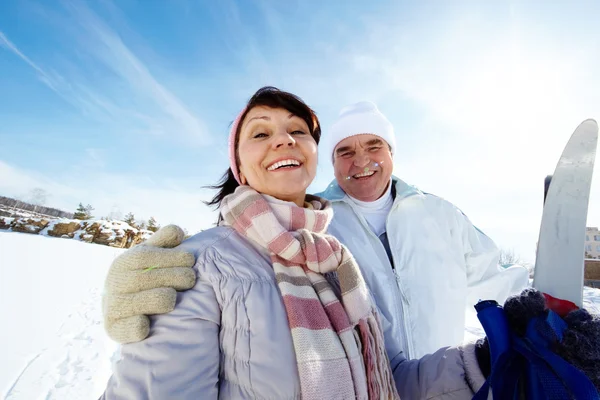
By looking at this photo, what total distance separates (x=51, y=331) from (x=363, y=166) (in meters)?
5.41

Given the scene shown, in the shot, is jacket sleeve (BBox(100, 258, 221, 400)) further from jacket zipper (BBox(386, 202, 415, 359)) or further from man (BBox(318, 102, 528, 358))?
jacket zipper (BBox(386, 202, 415, 359))

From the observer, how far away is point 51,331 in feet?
14.7

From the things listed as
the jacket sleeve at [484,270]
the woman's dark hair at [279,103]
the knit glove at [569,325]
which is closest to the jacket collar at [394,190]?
the jacket sleeve at [484,270]

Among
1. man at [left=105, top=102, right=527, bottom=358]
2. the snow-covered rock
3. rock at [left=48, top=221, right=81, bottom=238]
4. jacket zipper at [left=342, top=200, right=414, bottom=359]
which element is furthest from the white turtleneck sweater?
rock at [left=48, top=221, right=81, bottom=238]

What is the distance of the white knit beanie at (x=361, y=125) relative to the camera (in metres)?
2.53

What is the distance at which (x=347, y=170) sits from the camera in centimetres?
240

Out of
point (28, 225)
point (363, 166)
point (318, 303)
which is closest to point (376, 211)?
point (363, 166)

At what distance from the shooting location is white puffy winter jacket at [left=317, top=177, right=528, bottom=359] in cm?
192

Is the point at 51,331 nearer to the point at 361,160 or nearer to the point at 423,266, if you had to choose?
the point at 361,160

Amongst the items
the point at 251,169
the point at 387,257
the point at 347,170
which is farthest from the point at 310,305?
the point at 347,170

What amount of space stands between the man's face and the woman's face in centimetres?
95

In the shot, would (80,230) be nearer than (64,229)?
No

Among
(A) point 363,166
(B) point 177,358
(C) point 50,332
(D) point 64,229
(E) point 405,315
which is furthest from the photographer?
(D) point 64,229

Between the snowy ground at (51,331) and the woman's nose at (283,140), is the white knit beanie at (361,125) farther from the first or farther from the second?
the snowy ground at (51,331)
